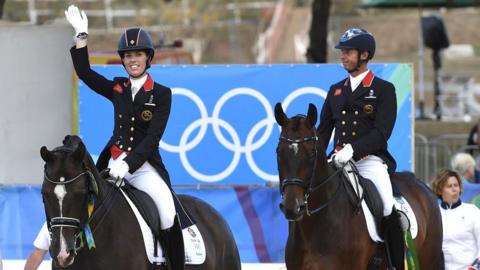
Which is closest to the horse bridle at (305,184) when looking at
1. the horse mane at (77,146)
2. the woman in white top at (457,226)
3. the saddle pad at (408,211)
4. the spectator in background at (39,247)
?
the saddle pad at (408,211)

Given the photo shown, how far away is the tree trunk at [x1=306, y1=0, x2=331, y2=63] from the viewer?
19.1 metres

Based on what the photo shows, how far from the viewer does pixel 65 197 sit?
7.97 metres

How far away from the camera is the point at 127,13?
120ft

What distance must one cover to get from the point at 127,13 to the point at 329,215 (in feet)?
90.7

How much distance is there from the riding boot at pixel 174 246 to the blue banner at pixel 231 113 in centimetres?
525

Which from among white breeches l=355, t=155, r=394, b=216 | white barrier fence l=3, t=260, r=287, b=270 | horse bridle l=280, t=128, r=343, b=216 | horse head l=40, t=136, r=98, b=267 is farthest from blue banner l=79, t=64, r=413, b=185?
horse head l=40, t=136, r=98, b=267

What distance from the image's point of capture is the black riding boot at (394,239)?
10.0 m

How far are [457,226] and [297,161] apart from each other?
343 cm

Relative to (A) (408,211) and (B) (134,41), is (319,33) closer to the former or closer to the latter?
(A) (408,211)

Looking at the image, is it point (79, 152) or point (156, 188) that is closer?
point (79, 152)

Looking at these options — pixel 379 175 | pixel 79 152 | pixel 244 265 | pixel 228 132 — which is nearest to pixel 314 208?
pixel 379 175

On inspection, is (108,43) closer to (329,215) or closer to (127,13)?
(127,13)

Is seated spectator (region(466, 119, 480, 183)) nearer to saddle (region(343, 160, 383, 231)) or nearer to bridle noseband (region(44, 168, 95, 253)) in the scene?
saddle (region(343, 160, 383, 231))

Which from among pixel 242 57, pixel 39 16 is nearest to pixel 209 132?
pixel 39 16
